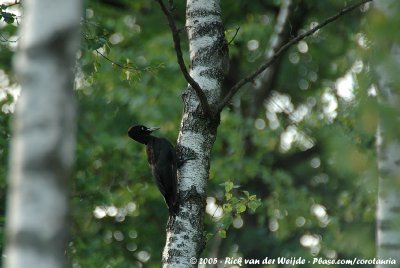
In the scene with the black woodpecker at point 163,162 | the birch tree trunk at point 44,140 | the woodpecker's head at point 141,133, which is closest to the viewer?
the birch tree trunk at point 44,140

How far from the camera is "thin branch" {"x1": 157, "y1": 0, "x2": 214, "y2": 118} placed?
485 cm

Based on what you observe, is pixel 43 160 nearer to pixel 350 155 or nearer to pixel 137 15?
pixel 350 155

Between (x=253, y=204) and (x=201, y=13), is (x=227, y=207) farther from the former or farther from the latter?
(x=201, y=13)

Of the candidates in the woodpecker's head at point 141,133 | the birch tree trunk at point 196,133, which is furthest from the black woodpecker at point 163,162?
the birch tree trunk at point 196,133

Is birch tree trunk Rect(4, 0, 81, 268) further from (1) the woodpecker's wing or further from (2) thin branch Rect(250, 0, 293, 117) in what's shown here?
(2) thin branch Rect(250, 0, 293, 117)

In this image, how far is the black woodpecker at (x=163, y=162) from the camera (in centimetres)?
601

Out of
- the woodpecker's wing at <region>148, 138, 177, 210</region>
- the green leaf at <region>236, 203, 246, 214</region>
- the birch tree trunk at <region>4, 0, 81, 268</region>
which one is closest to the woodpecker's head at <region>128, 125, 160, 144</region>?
the woodpecker's wing at <region>148, 138, 177, 210</region>

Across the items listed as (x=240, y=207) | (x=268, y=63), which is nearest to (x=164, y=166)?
(x=240, y=207)

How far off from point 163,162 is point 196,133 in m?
1.61

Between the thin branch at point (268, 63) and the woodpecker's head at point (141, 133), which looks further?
Answer: the woodpecker's head at point (141, 133)

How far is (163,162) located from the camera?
7059 mm

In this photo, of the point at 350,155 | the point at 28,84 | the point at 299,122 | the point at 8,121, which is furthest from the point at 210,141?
the point at 299,122

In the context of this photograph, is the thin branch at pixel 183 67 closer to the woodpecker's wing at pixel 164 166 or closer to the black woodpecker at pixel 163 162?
the black woodpecker at pixel 163 162

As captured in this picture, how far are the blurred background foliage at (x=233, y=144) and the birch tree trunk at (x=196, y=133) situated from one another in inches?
167
